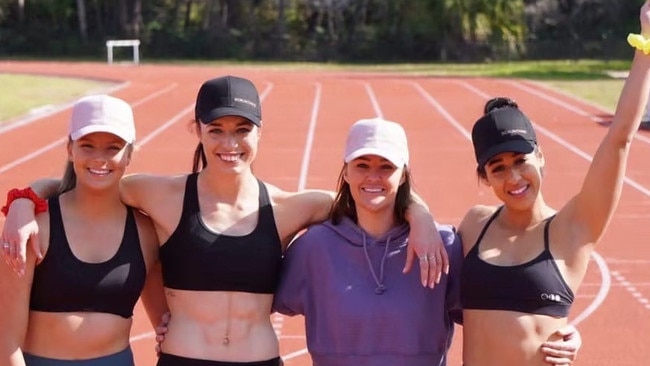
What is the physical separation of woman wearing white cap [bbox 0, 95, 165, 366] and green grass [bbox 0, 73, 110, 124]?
16762 mm

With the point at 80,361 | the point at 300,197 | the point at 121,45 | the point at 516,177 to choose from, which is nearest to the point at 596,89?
the point at 121,45

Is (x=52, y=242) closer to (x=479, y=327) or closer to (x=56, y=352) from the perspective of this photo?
(x=56, y=352)

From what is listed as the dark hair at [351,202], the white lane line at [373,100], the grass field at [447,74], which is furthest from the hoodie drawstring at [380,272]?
the white lane line at [373,100]

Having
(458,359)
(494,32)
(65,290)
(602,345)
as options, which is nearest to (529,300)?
(65,290)

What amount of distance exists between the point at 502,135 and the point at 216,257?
0.96m

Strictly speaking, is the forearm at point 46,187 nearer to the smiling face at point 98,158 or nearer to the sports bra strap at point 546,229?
the smiling face at point 98,158

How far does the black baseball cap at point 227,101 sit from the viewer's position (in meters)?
3.35

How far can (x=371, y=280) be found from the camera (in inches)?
130

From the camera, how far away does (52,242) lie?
324cm

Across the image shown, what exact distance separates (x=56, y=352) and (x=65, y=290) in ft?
0.65

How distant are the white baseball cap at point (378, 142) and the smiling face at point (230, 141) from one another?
1.04ft

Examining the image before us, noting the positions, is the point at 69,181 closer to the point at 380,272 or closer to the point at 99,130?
the point at 99,130

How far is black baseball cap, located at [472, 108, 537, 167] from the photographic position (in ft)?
10.8

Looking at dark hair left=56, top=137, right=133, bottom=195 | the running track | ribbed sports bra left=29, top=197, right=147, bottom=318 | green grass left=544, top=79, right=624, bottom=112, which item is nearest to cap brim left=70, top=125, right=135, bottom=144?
dark hair left=56, top=137, right=133, bottom=195
